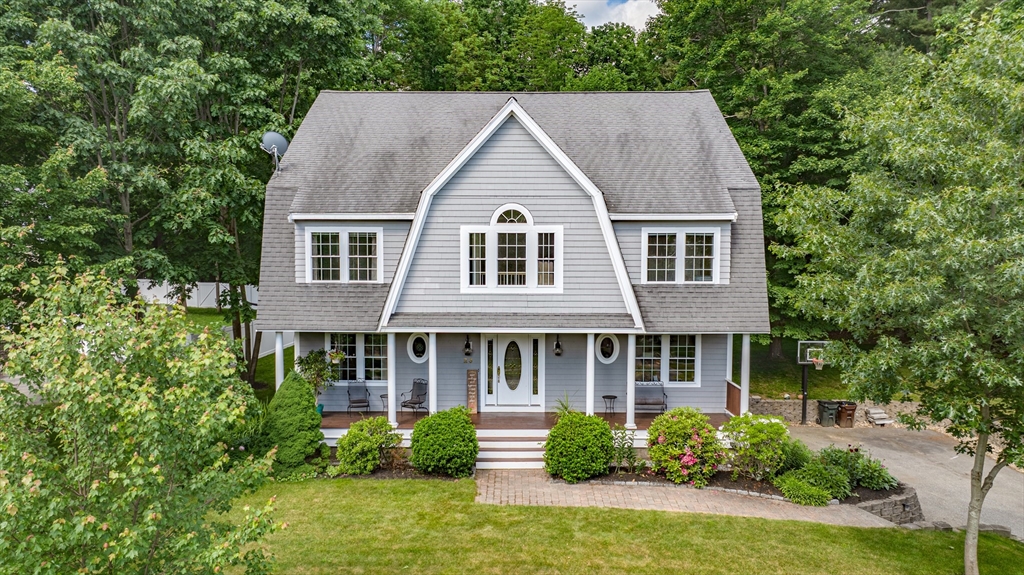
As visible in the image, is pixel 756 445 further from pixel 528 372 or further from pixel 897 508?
pixel 528 372

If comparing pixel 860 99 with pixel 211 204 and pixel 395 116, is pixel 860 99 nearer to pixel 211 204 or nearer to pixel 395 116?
pixel 395 116

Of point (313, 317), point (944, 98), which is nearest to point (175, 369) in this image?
point (313, 317)

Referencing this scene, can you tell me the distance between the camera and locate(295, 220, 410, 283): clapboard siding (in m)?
14.4

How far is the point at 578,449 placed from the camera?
472 inches

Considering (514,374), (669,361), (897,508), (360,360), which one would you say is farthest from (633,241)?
(360,360)

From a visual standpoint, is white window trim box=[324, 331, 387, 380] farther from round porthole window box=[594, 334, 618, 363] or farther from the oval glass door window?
round porthole window box=[594, 334, 618, 363]

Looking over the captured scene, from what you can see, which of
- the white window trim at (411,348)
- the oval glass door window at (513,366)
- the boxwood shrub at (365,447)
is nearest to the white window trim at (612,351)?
the oval glass door window at (513,366)

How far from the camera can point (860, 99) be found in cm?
1870

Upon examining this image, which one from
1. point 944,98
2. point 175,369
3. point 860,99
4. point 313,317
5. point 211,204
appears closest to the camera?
point 175,369

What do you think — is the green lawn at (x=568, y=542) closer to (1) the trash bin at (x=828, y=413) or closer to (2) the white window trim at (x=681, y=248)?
(2) the white window trim at (x=681, y=248)

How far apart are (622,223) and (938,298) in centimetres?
755

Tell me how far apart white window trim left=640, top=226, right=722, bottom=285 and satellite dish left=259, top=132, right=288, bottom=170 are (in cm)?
1101

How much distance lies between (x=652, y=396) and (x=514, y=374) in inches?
160

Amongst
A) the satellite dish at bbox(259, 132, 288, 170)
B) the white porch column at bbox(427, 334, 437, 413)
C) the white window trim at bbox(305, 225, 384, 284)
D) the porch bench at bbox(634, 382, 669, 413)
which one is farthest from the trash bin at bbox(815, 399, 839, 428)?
the satellite dish at bbox(259, 132, 288, 170)
